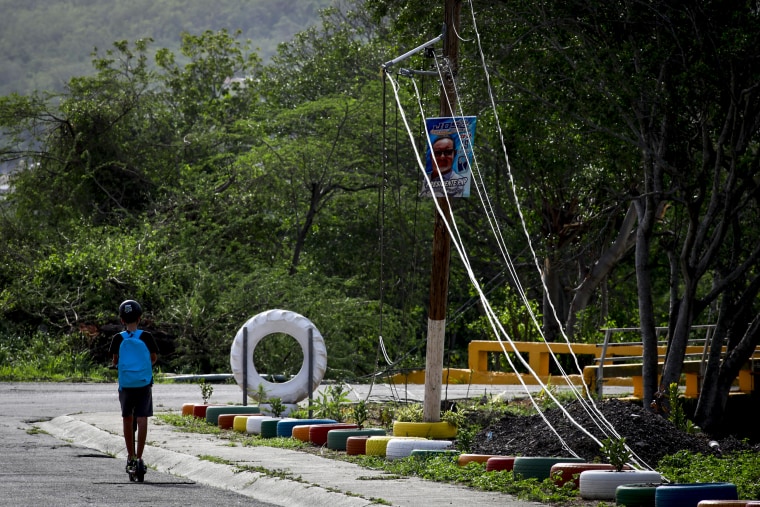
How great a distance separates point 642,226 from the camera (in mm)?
20531

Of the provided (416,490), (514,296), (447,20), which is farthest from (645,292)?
(514,296)

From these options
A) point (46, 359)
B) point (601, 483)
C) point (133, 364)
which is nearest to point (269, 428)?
point (133, 364)

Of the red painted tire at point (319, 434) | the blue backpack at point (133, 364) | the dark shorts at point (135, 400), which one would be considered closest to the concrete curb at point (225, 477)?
the dark shorts at point (135, 400)

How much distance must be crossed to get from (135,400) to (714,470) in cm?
561

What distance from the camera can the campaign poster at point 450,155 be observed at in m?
15.1

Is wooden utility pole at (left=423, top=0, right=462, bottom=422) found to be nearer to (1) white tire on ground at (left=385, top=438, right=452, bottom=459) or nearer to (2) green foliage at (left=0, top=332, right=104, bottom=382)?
(1) white tire on ground at (left=385, top=438, right=452, bottom=459)

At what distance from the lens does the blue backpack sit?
11.9 m

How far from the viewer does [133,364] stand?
11859 millimetres

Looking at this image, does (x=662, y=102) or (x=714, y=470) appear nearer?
(x=714, y=470)

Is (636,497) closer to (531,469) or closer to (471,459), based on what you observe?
(531,469)

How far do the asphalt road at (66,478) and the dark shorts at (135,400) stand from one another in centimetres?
61

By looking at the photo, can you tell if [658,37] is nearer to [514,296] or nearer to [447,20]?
[447,20]

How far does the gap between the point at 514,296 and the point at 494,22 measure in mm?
14640

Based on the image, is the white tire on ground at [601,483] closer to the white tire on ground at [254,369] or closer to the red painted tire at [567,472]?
the red painted tire at [567,472]
